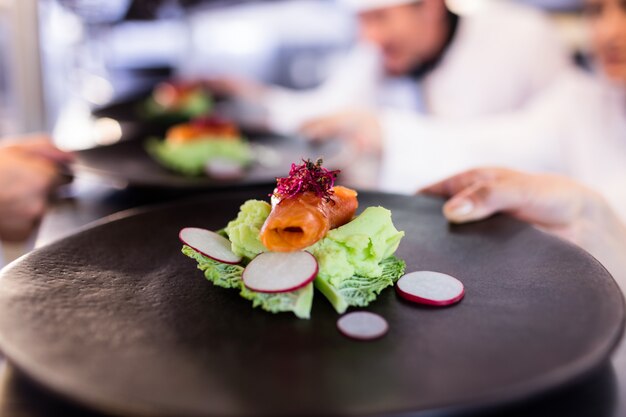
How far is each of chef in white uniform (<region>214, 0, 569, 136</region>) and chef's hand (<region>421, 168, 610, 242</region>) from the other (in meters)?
2.13

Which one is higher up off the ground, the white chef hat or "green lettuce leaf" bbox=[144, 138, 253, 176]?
the white chef hat

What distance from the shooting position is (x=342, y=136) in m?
3.27

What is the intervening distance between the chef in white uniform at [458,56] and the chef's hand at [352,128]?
232 mm

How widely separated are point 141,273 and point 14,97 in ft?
14.8

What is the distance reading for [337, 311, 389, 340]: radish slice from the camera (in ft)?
3.22

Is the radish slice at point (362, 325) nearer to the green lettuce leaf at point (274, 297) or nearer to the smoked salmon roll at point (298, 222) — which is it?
the green lettuce leaf at point (274, 297)

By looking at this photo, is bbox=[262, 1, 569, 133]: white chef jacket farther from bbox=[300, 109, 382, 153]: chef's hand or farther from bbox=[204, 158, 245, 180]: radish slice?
bbox=[204, 158, 245, 180]: radish slice

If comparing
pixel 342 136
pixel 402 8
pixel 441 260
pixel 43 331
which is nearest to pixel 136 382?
pixel 43 331

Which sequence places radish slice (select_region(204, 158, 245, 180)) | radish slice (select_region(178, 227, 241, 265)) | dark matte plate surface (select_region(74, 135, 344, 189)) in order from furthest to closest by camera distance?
radish slice (select_region(204, 158, 245, 180)), dark matte plate surface (select_region(74, 135, 344, 189)), radish slice (select_region(178, 227, 241, 265))

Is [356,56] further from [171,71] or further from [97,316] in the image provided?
[97,316]

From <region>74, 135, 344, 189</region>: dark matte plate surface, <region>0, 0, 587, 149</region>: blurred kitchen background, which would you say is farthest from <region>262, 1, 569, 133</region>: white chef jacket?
<region>74, 135, 344, 189</region>: dark matte plate surface

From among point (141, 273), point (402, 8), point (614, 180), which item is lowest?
point (614, 180)

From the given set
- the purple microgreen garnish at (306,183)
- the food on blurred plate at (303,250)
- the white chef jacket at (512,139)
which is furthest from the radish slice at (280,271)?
the white chef jacket at (512,139)

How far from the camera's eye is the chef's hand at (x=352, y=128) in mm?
3111
